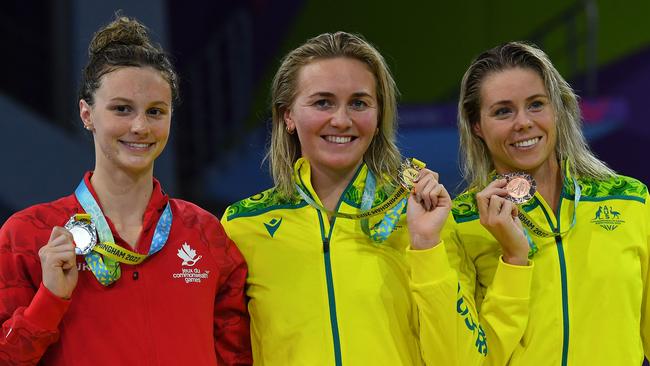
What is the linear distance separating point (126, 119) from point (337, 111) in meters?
0.59

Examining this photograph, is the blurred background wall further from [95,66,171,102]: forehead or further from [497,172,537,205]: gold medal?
[95,66,171,102]: forehead

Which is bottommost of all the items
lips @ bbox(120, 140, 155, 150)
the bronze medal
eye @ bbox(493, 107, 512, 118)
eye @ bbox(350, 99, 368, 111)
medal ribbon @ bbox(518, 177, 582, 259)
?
medal ribbon @ bbox(518, 177, 582, 259)

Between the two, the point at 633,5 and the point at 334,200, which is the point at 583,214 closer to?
the point at 334,200

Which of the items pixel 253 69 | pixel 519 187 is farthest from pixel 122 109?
pixel 253 69

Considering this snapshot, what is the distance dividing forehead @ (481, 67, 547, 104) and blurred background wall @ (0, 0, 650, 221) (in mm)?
3737

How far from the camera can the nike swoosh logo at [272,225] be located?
2.74 metres

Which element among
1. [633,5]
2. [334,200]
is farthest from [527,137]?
[633,5]

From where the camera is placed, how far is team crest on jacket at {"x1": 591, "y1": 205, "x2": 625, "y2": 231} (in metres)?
2.70

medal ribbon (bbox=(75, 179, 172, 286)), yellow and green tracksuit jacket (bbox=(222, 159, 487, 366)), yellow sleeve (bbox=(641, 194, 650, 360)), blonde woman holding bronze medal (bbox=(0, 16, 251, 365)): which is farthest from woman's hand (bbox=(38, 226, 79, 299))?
yellow sleeve (bbox=(641, 194, 650, 360))

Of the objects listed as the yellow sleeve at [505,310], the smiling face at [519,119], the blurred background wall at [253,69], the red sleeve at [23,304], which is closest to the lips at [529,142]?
the smiling face at [519,119]

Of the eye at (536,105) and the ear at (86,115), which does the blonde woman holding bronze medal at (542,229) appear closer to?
the eye at (536,105)

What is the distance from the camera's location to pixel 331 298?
2.60 m

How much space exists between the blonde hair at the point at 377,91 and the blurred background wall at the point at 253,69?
3703 millimetres

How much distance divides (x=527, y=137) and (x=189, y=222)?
1004 millimetres
